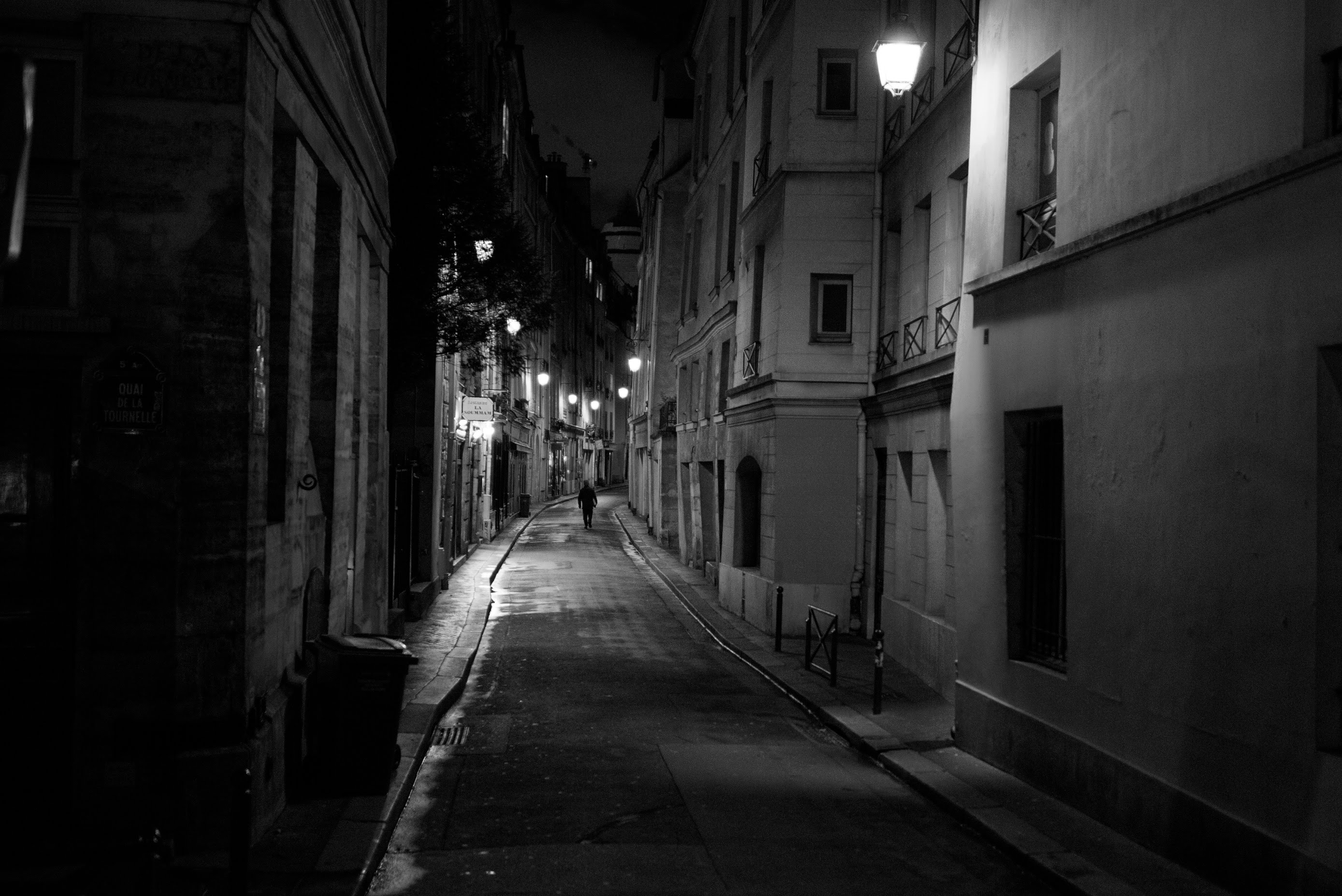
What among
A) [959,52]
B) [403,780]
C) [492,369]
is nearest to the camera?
[403,780]

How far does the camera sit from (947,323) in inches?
639

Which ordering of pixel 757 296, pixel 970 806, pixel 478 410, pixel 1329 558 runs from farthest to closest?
pixel 478 410, pixel 757 296, pixel 970 806, pixel 1329 558

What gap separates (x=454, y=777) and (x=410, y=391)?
16461 millimetres

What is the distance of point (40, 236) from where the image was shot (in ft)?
24.8

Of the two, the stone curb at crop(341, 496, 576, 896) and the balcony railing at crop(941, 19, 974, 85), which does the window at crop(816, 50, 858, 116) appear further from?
the stone curb at crop(341, 496, 576, 896)

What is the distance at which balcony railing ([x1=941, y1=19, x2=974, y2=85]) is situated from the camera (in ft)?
50.5

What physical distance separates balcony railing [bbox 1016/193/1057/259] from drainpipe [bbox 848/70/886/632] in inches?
330

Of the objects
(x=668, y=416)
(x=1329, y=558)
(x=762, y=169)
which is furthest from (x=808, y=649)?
(x=668, y=416)

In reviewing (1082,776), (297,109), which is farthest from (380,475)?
(1082,776)

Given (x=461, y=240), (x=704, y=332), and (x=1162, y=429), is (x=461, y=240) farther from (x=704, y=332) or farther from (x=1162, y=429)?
(x=1162, y=429)

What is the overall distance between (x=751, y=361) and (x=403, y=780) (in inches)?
570

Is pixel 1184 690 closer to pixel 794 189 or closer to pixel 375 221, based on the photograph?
pixel 375 221

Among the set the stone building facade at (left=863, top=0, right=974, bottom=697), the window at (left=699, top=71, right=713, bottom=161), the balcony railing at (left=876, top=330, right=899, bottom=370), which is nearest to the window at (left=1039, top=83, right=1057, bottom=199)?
the stone building facade at (left=863, top=0, right=974, bottom=697)

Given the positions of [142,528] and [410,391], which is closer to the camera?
[142,528]
